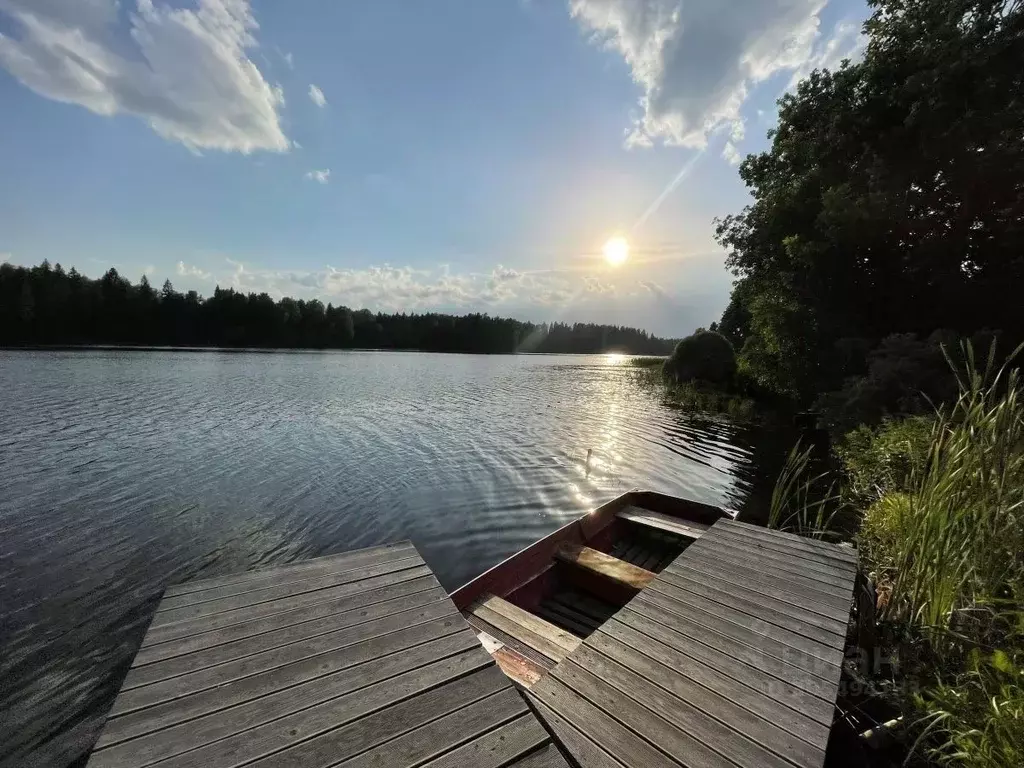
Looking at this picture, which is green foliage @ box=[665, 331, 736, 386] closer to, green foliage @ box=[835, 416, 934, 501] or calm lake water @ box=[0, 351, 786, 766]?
calm lake water @ box=[0, 351, 786, 766]

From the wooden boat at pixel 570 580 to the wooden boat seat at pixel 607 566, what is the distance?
1cm

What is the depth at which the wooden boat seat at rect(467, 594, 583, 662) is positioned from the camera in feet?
13.2

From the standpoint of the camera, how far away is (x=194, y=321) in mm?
83312

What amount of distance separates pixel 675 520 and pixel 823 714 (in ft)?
16.5

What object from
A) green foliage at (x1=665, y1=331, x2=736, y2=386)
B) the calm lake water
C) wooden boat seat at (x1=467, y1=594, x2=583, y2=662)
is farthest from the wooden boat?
green foliage at (x1=665, y1=331, x2=736, y2=386)

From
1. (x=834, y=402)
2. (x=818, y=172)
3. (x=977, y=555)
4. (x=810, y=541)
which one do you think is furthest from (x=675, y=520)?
(x=818, y=172)

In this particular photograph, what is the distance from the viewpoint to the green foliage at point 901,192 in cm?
1305

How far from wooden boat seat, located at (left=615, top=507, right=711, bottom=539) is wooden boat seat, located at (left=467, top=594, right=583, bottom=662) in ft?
10.8

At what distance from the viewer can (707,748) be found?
7.60 ft

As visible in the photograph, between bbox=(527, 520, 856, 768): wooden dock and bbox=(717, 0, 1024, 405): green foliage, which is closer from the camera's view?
bbox=(527, 520, 856, 768): wooden dock

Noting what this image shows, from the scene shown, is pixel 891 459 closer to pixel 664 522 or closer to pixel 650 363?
pixel 664 522

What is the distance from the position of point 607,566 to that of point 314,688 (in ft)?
13.0

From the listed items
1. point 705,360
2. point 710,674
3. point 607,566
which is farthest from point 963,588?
point 705,360

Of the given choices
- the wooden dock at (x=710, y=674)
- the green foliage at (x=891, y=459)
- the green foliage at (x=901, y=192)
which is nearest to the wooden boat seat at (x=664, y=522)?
the wooden dock at (x=710, y=674)
